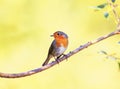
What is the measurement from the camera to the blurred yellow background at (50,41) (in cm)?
568

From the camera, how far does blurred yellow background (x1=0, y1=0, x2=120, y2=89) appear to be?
568cm

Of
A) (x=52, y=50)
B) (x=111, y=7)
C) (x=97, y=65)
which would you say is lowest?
(x=97, y=65)

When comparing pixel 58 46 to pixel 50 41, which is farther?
pixel 50 41

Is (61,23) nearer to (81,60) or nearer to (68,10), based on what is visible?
(68,10)

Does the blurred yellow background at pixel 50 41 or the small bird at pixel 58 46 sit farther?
the blurred yellow background at pixel 50 41

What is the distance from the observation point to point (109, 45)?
6.04m

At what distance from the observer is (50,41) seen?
598cm

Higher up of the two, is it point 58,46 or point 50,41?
point 58,46

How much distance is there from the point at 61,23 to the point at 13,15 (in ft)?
1.79

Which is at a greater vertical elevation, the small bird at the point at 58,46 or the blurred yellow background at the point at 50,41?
the small bird at the point at 58,46

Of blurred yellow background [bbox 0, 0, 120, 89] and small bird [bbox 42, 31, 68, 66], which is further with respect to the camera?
blurred yellow background [bbox 0, 0, 120, 89]

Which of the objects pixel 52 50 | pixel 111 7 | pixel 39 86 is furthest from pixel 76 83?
pixel 111 7

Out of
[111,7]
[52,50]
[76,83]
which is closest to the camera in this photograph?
[111,7]

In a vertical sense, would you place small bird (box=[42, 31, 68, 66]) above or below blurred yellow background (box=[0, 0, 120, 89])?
above
